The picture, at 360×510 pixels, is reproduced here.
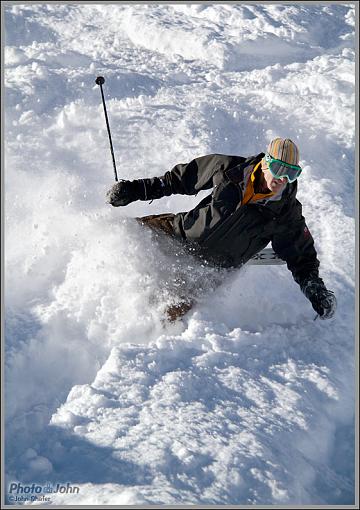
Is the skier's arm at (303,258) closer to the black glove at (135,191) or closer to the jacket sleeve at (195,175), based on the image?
the jacket sleeve at (195,175)

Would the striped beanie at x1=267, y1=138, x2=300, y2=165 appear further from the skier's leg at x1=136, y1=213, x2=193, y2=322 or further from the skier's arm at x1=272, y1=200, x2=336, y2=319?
the skier's leg at x1=136, y1=213, x2=193, y2=322

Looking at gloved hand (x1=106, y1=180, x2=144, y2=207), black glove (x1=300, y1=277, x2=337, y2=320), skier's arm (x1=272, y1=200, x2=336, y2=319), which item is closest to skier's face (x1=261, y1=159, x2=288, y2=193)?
skier's arm (x1=272, y1=200, x2=336, y2=319)

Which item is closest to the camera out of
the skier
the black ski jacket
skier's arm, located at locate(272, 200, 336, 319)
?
the skier

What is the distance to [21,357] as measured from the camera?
396 cm

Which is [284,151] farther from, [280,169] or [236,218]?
[236,218]

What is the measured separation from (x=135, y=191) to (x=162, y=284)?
845mm

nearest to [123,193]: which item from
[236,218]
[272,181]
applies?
[236,218]

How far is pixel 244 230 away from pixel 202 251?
448mm

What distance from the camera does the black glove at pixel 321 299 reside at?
14.3 ft

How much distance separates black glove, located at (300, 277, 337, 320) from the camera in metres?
4.36

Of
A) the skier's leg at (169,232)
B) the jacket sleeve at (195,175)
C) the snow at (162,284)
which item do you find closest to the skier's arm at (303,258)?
the snow at (162,284)

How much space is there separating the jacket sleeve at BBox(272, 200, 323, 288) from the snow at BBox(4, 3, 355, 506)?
0.43 m

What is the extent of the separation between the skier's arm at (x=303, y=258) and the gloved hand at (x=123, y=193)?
1246 mm

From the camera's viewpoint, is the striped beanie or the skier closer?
the striped beanie
